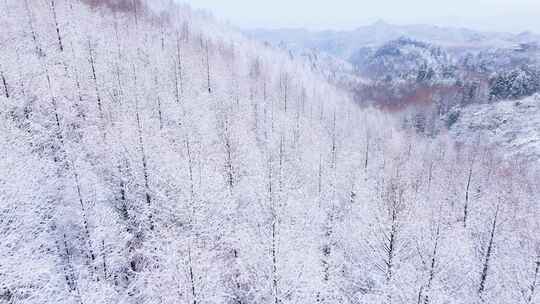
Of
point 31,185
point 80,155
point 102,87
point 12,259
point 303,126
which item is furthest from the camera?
point 303,126

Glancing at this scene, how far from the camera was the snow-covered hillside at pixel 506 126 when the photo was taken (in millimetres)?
87562

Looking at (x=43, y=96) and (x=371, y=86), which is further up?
(x=43, y=96)

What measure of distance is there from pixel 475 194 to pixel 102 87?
221 ft

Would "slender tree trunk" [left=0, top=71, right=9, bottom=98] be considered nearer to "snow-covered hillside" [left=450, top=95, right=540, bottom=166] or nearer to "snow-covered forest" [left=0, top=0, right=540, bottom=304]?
"snow-covered forest" [left=0, top=0, right=540, bottom=304]

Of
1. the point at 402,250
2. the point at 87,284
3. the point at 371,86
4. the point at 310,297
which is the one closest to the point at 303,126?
the point at 402,250

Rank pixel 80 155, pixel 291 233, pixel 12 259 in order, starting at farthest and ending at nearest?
pixel 80 155 → pixel 291 233 → pixel 12 259

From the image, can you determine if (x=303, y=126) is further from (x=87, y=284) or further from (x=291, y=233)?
(x=87, y=284)

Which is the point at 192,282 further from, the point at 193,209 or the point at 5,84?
the point at 5,84

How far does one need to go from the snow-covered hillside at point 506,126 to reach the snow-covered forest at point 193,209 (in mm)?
23356

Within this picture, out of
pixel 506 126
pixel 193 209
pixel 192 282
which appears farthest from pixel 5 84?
pixel 506 126

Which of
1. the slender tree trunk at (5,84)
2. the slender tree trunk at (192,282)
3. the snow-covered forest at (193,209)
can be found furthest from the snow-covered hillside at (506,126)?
the slender tree trunk at (5,84)

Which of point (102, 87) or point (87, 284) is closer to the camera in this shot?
point (87, 284)

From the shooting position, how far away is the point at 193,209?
105ft

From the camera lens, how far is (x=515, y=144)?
90.9 metres
